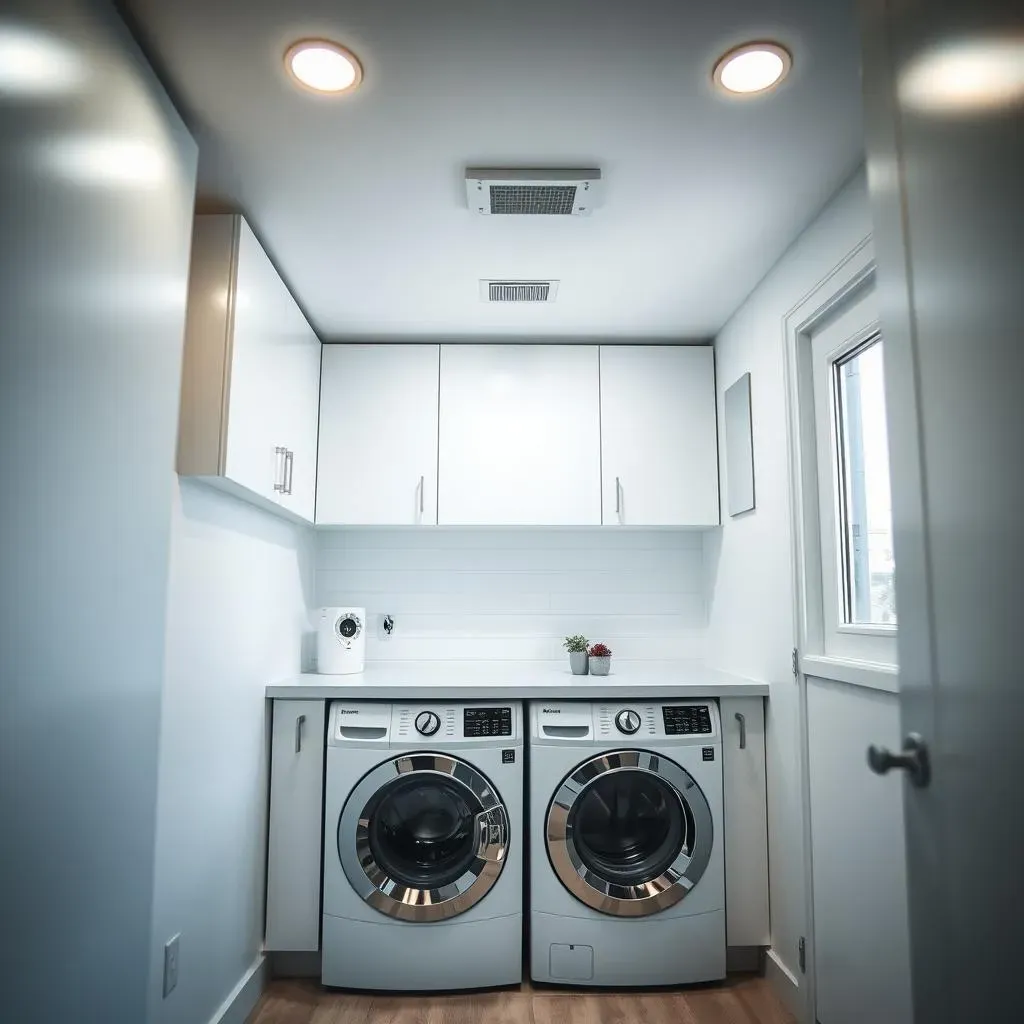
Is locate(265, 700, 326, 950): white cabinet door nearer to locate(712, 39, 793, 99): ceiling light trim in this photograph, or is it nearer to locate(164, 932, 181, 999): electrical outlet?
locate(164, 932, 181, 999): electrical outlet

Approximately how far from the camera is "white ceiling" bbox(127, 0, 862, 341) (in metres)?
1.45

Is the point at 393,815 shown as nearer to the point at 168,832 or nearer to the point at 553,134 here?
the point at 168,832

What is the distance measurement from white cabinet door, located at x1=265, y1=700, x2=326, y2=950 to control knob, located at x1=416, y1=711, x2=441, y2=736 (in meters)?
0.33

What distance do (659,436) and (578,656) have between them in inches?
38.6

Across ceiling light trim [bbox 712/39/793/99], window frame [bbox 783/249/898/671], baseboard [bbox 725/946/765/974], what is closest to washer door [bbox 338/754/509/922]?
baseboard [bbox 725/946/765/974]

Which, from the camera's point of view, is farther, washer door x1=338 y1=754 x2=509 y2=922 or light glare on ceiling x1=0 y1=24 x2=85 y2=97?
washer door x1=338 y1=754 x2=509 y2=922

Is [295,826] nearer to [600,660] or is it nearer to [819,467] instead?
[600,660]

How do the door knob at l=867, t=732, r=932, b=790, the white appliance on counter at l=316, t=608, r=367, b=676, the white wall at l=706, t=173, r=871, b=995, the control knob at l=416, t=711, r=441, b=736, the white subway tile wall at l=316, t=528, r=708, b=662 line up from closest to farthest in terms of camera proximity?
the door knob at l=867, t=732, r=932, b=790 < the white wall at l=706, t=173, r=871, b=995 < the control knob at l=416, t=711, r=441, b=736 < the white appliance on counter at l=316, t=608, r=367, b=676 < the white subway tile wall at l=316, t=528, r=708, b=662

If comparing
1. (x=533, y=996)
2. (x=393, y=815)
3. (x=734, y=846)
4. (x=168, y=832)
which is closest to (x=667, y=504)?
(x=734, y=846)

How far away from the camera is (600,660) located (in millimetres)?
3035

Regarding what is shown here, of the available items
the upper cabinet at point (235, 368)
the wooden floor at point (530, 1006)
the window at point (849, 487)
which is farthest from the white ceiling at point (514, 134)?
the wooden floor at point (530, 1006)

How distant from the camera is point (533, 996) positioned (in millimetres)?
2406

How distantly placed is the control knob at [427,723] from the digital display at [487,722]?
95 millimetres

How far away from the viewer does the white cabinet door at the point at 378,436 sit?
3.08m
